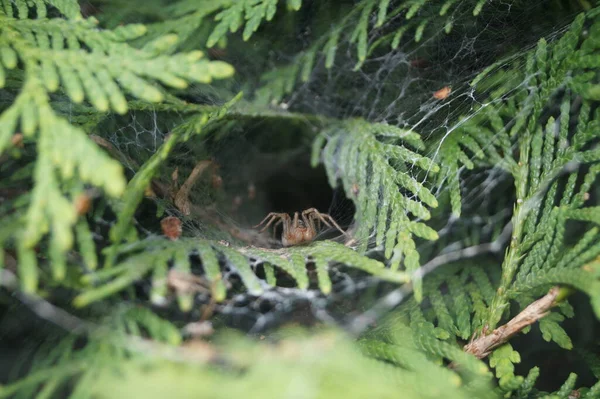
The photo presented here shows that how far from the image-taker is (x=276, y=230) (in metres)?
2.29

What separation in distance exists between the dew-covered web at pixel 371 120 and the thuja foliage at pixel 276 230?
16 mm

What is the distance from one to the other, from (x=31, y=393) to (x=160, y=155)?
0.60 metres

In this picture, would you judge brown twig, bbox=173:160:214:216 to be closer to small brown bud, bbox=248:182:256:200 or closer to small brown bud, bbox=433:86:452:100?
small brown bud, bbox=248:182:256:200

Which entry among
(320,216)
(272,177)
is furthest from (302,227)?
(272,177)

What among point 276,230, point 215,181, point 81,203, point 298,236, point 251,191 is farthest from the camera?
point 251,191

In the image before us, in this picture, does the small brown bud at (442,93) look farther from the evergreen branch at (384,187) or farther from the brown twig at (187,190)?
the brown twig at (187,190)

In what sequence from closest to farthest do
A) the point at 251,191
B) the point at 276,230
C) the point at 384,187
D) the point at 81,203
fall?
the point at 81,203 → the point at 384,187 → the point at 276,230 → the point at 251,191

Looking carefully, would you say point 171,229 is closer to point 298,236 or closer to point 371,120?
point 298,236

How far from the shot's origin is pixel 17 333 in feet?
4.31

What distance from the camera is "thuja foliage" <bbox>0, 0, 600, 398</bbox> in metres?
0.86

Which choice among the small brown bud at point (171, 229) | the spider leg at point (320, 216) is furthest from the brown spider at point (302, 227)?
the small brown bud at point (171, 229)

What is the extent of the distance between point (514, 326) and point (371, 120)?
3.93ft

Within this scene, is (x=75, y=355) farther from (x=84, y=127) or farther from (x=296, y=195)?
(x=296, y=195)

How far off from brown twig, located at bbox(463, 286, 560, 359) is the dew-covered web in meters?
0.39
